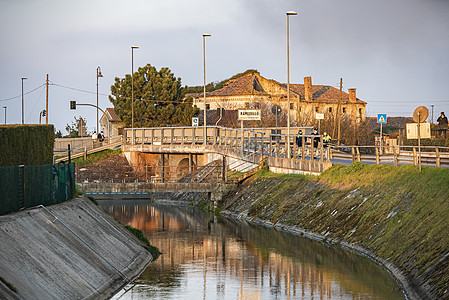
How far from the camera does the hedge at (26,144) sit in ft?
78.3

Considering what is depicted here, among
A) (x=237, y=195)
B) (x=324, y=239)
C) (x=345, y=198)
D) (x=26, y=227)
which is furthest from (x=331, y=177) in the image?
(x=26, y=227)

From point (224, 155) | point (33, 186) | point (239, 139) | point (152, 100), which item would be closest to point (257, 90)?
point (152, 100)

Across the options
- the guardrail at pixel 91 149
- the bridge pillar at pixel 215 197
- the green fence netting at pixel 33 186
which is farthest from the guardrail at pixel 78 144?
the green fence netting at pixel 33 186

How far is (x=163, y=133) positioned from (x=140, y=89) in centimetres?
3240

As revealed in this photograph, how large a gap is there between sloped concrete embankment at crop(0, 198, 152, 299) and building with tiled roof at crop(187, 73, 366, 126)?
274 ft

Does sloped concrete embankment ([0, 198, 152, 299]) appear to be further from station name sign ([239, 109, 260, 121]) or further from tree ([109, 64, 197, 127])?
tree ([109, 64, 197, 127])

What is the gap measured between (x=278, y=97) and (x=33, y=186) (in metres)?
91.5

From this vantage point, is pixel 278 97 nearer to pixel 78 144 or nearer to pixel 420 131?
pixel 78 144

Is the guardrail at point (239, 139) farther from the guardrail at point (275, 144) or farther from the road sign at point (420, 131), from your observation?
the road sign at point (420, 131)

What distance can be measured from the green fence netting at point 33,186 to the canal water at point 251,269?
4.01 meters

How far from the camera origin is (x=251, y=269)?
26719mm

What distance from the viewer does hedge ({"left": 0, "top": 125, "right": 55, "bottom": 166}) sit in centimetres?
2387

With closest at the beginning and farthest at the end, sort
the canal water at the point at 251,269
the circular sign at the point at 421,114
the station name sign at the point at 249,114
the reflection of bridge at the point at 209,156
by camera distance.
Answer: the canal water at the point at 251,269, the circular sign at the point at 421,114, the reflection of bridge at the point at 209,156, the station name sign at the point at 249,114

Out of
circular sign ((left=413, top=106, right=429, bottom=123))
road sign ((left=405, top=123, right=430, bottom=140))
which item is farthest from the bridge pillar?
circular sign ((left=413, top=106, right=429, bottom=123))
